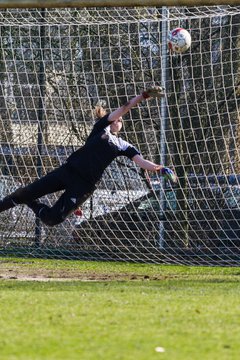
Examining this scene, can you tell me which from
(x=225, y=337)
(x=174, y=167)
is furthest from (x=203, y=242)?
(x=225, y=337)

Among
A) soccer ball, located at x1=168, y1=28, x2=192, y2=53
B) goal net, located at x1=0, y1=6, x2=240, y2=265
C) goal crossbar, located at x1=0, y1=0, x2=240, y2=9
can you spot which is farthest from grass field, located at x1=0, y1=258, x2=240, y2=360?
goal crossbar, located at x1=0, y1=0, x2=240, y2=9

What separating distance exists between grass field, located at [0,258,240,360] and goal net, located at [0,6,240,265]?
2.57 meters

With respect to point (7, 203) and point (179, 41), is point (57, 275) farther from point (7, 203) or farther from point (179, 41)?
point (179, 41)

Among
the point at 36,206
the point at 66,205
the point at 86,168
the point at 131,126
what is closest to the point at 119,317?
the point at 86,168

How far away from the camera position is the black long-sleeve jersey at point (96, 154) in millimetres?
12633

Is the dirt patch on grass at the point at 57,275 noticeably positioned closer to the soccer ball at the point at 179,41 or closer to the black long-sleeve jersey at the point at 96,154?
the black long-sleeve jersey at the point at 96,154

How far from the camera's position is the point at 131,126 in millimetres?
16797

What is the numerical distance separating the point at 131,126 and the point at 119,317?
871 cm

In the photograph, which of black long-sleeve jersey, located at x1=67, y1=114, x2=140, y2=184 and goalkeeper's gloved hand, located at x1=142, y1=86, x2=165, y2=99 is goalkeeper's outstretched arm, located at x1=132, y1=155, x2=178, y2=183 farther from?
goalkeeper's gloved hand, located at x1=142, y1=86, x2=165, y2=99

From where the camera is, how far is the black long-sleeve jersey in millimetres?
12633

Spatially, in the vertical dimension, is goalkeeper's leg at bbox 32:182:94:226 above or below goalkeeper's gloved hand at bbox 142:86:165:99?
below

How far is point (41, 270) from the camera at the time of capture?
14.3 meters

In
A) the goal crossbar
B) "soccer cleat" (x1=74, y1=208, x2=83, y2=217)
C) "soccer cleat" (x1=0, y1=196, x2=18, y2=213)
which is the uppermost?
the goal crossbar

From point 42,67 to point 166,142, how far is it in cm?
228
